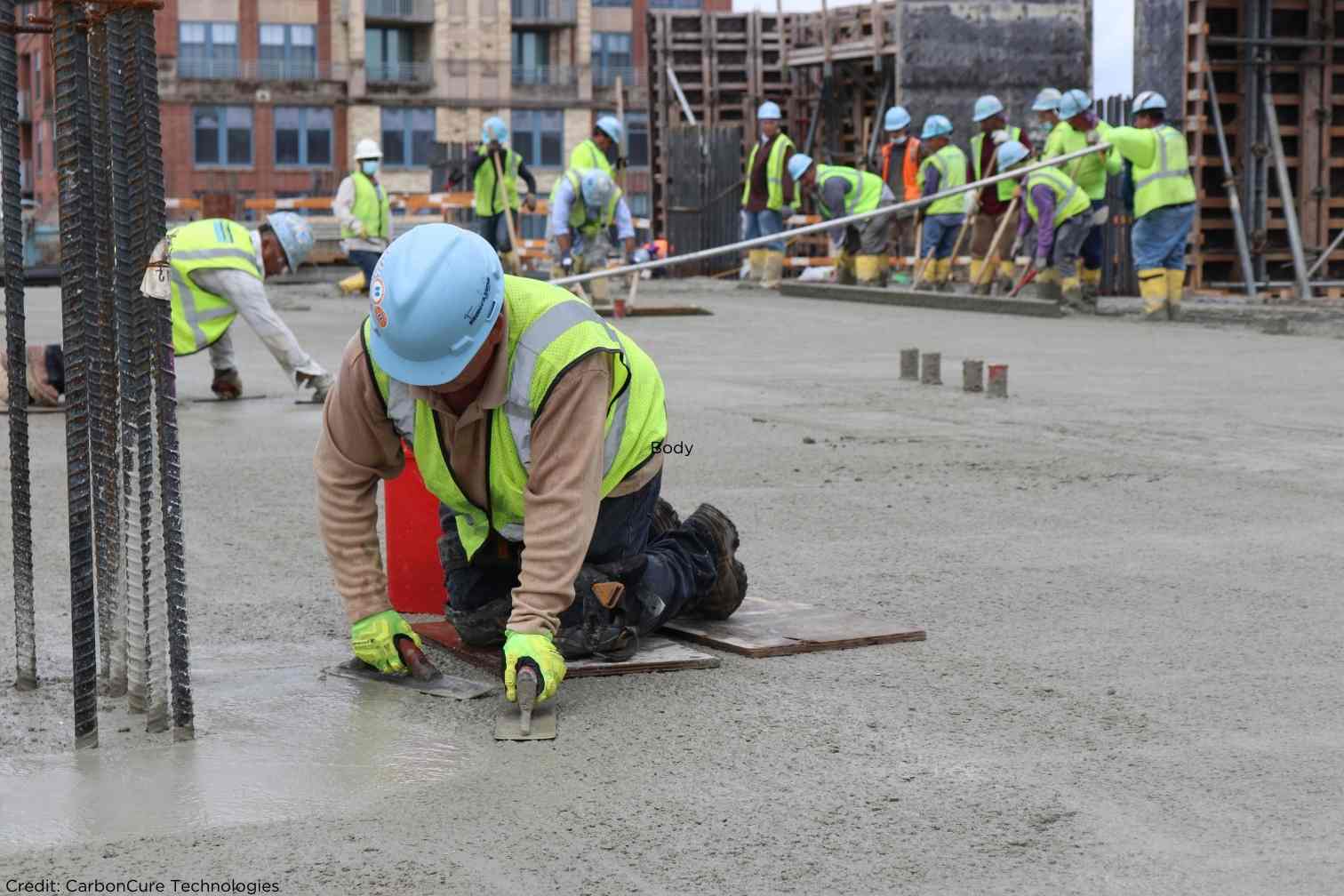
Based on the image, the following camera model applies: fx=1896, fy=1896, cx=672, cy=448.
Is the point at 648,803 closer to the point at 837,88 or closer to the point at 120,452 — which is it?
the point at 120,452

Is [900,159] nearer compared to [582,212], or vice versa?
[582,212]

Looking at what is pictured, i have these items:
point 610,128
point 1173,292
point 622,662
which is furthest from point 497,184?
point 622,662

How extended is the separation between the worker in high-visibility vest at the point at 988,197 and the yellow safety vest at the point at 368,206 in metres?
6.16

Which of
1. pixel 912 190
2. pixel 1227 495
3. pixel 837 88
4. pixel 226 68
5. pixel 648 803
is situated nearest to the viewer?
pixel 648 803

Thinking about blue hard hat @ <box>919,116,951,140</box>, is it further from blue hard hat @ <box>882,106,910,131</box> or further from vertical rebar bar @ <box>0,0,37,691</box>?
vertical rebar bar @ <box>0,0,37,691</box>

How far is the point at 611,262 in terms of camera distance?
73.3 feet

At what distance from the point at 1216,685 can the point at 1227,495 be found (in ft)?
10.1

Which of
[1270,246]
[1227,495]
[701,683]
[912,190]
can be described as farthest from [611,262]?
[701,683]

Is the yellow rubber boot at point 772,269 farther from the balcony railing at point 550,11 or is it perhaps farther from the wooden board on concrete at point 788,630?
the balcony railing at point 550,11

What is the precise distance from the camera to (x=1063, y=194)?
17.8 metres

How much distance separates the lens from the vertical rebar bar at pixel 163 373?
3922mm

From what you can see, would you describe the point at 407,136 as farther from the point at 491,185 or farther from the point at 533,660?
the point at 533,660

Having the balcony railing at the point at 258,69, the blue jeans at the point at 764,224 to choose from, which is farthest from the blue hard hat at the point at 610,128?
the balcony railing at the point at 258,69

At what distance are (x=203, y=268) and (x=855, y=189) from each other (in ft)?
42.1
